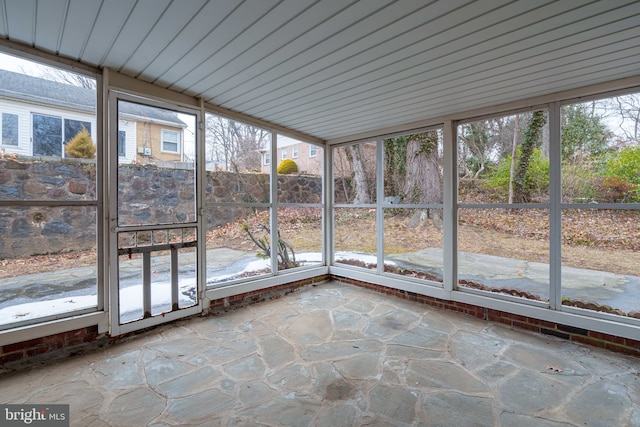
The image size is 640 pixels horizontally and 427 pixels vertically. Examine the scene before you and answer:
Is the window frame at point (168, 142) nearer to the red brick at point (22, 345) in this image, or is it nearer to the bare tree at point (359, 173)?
the red brick at point (22, 345)

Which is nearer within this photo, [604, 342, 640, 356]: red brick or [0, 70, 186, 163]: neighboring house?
[0, 70, 186, 163]: neighboring house

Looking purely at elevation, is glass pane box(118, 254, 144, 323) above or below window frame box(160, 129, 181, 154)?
below

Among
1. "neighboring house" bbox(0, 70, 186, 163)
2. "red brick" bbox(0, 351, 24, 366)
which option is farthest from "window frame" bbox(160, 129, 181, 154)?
"red brick" bbox(0, 351, 24, 366)

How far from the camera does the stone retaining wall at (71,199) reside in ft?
7.88

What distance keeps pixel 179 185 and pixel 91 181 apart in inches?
31.7

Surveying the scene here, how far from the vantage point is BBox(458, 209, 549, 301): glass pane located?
10.9ft

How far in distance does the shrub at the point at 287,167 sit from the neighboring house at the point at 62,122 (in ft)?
5.73

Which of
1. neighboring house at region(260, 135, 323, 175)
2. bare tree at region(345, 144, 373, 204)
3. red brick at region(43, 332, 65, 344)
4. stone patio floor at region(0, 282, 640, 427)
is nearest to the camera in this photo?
stone patio floor at region(0, 282, 640, 427)

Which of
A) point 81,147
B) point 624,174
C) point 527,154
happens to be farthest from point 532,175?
point 81,147

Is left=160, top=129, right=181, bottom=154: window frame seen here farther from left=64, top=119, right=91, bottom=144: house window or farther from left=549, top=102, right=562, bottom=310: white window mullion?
left=549, top=102, right=562, bottom=310: white window mullion

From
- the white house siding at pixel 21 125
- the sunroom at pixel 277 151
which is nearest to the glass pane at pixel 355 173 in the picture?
the sunroom at pixel 277 151

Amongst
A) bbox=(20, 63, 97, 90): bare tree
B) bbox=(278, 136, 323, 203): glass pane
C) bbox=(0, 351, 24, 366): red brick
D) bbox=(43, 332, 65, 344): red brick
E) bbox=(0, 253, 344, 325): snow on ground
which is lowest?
bbox=(0, 351, 24, 366): red brick

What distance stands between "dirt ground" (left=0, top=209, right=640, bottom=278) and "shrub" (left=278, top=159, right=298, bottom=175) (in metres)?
0.70

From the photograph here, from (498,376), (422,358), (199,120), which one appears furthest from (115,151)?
(498,376)
